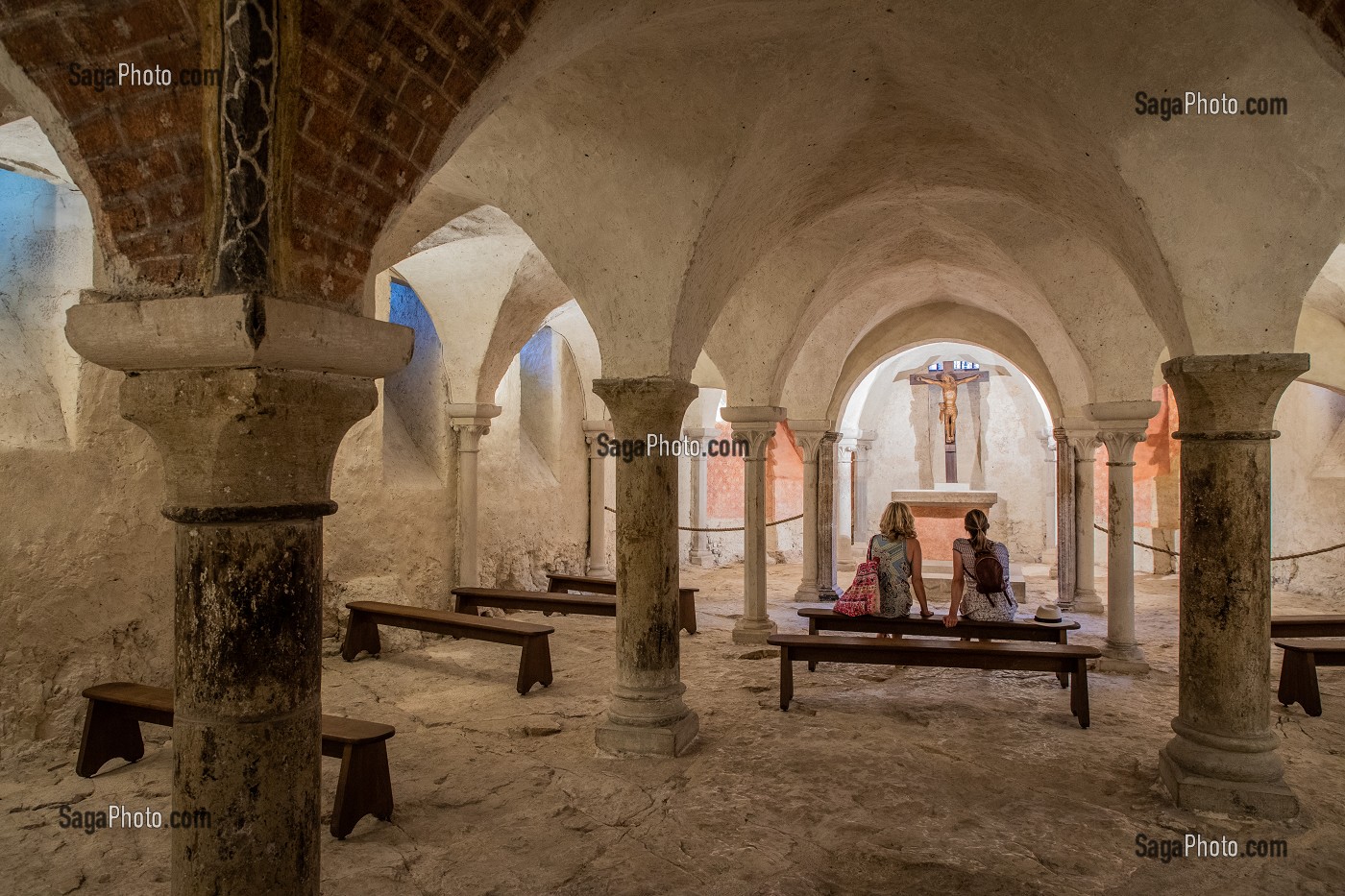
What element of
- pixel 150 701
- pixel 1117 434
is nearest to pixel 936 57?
pixel 1117 434

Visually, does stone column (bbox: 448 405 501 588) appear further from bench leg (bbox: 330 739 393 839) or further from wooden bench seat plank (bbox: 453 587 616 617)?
bench leg (bbox: 330 739 393 839)

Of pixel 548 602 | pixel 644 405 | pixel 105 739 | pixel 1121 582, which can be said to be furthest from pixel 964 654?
pixel 105 739

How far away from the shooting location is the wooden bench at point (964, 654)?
5492 mm

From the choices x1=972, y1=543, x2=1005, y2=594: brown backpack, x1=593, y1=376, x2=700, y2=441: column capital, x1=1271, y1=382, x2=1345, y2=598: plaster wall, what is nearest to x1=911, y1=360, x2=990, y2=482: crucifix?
x1=1271, y1=382, x2=1345, y2=598: plaster wall

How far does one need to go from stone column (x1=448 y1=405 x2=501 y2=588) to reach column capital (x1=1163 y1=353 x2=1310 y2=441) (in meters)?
6.95

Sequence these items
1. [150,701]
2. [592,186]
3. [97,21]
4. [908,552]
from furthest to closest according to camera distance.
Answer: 1. [908,552]
2. [592,186]
3. [150,701]
4. [97,21]

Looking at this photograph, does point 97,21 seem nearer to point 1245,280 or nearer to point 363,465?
point 1245,280

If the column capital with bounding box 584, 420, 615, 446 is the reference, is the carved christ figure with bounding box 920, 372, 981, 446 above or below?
above

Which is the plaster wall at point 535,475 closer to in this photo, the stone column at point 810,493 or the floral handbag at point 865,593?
the stone column at point 810,493

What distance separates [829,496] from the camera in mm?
11461

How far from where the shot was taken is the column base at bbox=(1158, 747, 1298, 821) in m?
4.04

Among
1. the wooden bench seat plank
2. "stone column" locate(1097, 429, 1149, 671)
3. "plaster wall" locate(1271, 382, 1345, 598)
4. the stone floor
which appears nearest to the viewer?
the stone floor

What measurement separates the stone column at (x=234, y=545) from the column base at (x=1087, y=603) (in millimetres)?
9773

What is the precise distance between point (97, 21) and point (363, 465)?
658 cm
